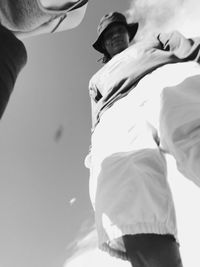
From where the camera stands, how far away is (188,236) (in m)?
1.04

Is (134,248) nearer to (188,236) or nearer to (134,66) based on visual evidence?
(188,236)

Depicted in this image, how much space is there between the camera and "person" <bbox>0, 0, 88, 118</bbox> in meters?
0.46

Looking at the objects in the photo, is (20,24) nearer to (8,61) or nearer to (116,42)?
(8,61)

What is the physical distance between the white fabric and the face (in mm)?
587

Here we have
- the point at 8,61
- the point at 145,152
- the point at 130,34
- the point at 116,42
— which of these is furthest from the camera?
the point at 130,34

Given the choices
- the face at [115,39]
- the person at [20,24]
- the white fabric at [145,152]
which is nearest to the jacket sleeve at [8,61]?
the person at [20,24]

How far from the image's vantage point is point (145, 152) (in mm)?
1063

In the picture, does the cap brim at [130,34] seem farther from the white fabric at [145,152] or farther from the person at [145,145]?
the white fabric at [145,152]

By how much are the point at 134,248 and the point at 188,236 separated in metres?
0.27

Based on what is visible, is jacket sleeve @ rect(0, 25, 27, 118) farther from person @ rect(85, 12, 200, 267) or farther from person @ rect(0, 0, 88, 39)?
person @ rect(85, 12, 200, 267)

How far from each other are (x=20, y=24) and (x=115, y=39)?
4.71 ft

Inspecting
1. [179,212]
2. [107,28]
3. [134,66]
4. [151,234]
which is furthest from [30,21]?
[107,28]

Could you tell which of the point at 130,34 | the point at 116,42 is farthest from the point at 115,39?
the point at 130,34

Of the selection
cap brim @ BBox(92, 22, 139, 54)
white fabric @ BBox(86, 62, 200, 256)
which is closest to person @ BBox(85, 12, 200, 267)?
white fabric @ BBox(86, 62, 200, 256)
